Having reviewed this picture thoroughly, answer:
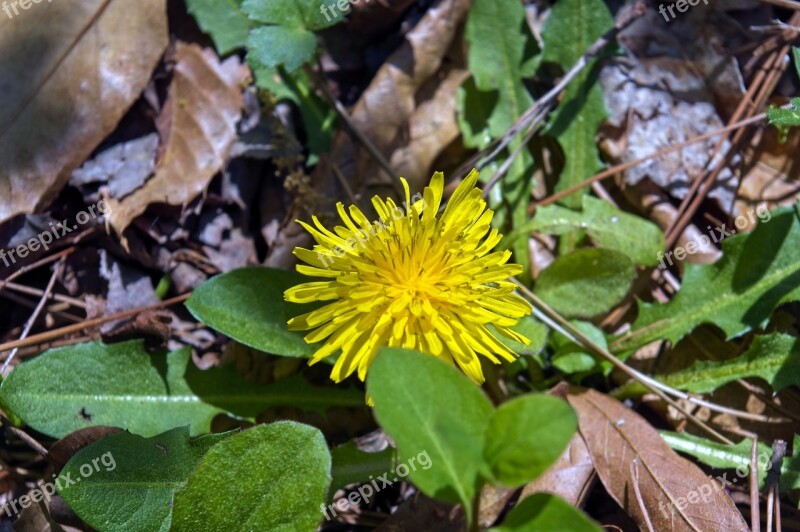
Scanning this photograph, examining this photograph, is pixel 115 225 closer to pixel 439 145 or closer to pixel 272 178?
pixel 272 178

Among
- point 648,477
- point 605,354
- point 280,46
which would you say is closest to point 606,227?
point 605,354

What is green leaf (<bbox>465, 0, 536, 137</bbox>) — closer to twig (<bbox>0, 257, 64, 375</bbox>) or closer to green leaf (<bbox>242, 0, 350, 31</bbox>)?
green leaf (<bbox>242, 0, 350, 31</bbox>)

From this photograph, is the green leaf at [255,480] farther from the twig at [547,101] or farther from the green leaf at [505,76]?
the twig at [547,101]

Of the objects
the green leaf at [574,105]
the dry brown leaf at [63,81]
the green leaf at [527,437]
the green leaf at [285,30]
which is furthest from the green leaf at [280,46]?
the green leaf at [527,437]

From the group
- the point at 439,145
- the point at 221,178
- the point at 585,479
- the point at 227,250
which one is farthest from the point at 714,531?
the point at 221,178

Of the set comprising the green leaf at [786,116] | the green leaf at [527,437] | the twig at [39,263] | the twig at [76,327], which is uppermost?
the green leaf at [786,116]

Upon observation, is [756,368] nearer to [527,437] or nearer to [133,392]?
[527,437]
